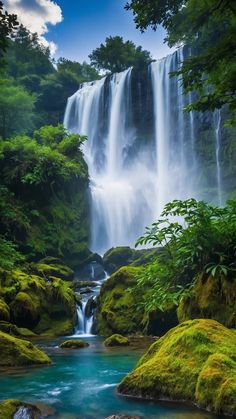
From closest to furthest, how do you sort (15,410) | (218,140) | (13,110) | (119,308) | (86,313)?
(15,410)
(119,308)
(86,313)
(218,140)
(13,110)

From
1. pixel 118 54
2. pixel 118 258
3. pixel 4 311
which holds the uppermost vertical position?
pixel 118 54

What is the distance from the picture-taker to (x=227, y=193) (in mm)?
31953

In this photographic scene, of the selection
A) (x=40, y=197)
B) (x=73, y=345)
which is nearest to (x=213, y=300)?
(x=73, y=345)

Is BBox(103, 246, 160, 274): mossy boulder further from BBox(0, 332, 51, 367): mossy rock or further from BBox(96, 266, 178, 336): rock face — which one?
BBox(0, 332, 51, 367): mossy rock

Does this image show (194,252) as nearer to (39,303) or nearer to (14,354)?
(14,354)

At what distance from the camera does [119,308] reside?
1371 centimetres

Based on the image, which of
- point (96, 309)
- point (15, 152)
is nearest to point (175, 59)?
point (15, 152)

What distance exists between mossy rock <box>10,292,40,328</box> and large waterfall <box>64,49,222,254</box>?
16303mm

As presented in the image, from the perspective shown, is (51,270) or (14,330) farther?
(51,270)

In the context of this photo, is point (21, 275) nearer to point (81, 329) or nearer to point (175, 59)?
point (81, 329)

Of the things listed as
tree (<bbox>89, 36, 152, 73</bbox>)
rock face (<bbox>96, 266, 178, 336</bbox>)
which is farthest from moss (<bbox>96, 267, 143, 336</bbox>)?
tree (<bbox>89, 36, 152, 73</bbox>)

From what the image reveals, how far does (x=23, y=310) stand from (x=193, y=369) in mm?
9016

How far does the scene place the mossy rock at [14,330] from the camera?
11291 millimetres

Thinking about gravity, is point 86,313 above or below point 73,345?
above
